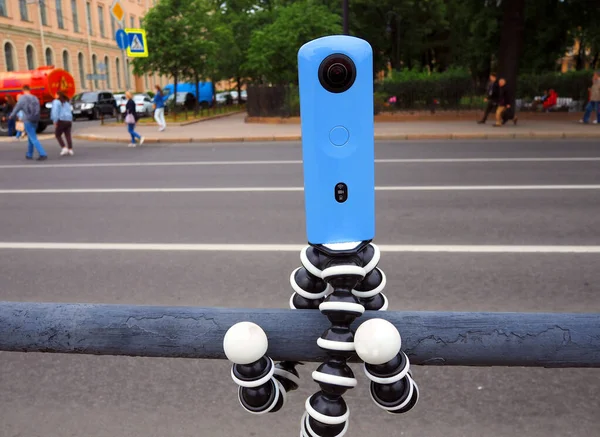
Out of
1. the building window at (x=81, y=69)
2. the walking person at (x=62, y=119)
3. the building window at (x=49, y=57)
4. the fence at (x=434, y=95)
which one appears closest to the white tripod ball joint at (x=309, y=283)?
the walking person at (x=62, y=119)

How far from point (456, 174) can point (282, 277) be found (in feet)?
21.1

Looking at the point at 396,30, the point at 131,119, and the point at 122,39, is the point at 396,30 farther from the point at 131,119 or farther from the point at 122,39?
the point at 131,119

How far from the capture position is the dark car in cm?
3662

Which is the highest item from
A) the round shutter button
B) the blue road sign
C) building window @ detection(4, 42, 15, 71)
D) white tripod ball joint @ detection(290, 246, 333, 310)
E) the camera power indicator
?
building window @ detection(4, 42, 15, 71)

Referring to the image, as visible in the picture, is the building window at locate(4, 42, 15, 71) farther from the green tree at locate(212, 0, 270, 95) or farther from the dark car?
the green tree at locate(212, 0, 270, 95)

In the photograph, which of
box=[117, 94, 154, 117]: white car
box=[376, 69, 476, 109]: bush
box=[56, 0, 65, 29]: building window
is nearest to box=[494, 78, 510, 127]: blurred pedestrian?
box=[376, 69, 476, 109]: bush

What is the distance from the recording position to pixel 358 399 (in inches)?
126

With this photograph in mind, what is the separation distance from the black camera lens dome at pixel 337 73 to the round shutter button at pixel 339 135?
83 mm

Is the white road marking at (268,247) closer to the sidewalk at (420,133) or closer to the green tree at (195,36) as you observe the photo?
the sidewalk at (420,133)

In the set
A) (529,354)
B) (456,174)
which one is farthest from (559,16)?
(529,354)

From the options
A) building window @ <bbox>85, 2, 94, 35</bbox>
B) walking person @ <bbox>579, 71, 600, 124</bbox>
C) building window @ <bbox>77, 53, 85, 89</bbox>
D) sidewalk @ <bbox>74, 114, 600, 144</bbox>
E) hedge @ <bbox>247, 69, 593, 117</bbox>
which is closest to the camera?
sidewalk @ <bbox>74, 114, 600, 144</bbox>

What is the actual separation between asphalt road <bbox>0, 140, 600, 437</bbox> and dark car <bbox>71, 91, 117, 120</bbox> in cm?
2630

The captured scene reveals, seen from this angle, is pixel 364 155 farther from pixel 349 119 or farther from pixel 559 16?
pixel 559 16

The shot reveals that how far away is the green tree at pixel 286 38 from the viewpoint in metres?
26.8
